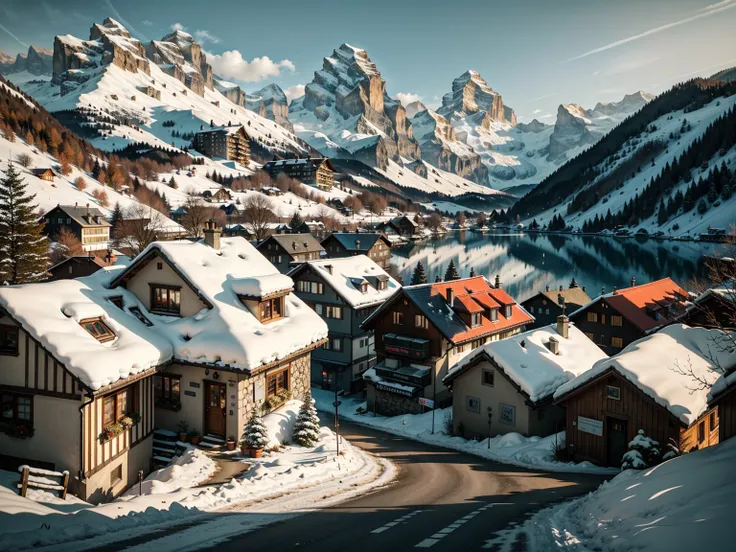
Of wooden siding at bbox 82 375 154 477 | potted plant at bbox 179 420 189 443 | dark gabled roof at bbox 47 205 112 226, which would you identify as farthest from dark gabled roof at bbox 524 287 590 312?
dark gabled roof at bbox 47 205 112 226

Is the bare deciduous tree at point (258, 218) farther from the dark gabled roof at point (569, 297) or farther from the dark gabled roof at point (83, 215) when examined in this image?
the dark gabled roof at point (569, 297)

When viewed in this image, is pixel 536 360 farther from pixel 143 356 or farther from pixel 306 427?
pixel 143 356

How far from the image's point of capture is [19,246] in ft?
170

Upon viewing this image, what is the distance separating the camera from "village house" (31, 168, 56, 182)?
119000 mm

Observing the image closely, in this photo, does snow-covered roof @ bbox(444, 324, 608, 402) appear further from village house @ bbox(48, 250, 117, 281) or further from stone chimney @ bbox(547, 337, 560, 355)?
village house @ bbox(48, 250, 117, 281)

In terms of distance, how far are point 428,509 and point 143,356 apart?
12.1 meters

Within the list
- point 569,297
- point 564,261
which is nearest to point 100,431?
point 569,297

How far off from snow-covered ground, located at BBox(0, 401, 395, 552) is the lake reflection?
73951mm

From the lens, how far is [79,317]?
19.9 meters

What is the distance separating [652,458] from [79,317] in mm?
23320

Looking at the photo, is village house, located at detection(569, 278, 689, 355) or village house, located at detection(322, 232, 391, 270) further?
village house, located at detection(322, 232, 391, 270)

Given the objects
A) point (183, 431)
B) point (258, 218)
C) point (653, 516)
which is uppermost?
point (258, 218)

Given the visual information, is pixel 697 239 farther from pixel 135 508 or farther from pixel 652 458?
pixel 135 508

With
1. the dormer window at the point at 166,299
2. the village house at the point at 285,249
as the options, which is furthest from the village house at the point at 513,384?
the village house at the point at 285,249
